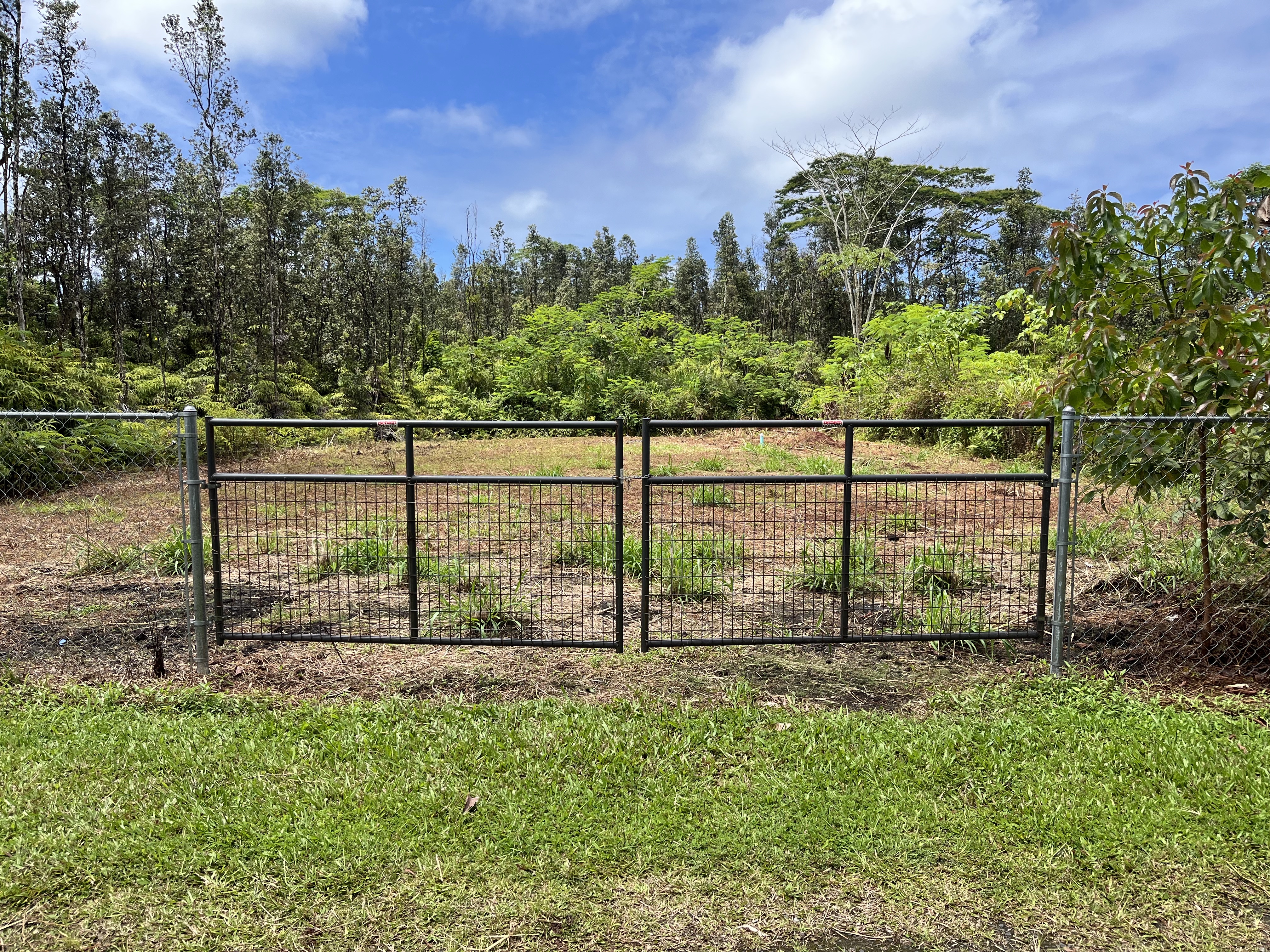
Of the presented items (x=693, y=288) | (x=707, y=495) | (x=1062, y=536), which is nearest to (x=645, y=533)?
(x=1062, y=536)

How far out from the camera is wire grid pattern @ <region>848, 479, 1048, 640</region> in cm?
434

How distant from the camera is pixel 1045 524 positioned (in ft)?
13.9

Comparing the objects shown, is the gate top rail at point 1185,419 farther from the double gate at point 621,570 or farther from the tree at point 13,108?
the tree at point 13,108

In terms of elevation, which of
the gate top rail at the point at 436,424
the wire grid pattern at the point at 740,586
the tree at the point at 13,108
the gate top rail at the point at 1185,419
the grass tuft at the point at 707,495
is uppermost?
the tree at the point at 13,108

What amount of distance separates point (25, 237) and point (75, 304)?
221 cm

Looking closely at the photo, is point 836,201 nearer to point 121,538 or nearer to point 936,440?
point 936,440

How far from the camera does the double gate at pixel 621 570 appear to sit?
159 inches

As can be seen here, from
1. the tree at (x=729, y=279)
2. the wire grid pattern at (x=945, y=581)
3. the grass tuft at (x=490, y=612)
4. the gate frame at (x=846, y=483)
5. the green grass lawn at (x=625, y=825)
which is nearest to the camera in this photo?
the green grass lawn at (x=625, y=825)

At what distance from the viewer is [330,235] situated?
29.2 meters

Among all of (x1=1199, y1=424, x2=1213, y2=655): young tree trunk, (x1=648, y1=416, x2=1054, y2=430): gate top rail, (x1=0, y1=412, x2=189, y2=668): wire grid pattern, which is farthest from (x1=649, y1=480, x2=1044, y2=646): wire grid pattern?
(x1=0, y1=412, x2=189, y2=668): wire grid pattern

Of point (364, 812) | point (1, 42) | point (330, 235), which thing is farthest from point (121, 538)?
point (330, 235)

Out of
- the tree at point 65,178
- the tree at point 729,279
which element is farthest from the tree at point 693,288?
the tree at point 65,178

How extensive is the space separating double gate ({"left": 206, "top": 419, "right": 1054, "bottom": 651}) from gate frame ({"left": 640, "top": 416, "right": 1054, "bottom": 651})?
0.05 feet

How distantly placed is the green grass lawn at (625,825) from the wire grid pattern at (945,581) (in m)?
0.78
